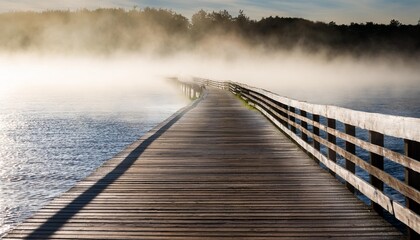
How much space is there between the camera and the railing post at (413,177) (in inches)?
215

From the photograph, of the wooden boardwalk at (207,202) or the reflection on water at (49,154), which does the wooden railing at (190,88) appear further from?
the wooden boardwalk at (207,202)

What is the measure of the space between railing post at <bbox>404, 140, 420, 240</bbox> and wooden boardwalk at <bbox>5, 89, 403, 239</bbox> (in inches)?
12.4

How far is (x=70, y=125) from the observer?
131 feet

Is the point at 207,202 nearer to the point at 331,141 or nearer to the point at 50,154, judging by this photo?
the point at 331,141

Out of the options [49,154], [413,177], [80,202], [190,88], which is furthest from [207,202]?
[190,88]

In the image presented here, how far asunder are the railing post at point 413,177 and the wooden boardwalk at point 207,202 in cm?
32

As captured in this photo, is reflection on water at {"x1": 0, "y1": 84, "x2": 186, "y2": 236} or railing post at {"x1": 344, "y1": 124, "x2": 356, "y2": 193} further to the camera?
reflection on water at {"x1": 0, "y1": 84, "x2": 186, "y2": 236}

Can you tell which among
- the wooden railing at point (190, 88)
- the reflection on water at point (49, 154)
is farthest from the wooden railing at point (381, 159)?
the wooden railing at point (190, 88)

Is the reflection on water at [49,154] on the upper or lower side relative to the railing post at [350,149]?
lower

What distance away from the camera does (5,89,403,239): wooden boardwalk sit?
5973 mm

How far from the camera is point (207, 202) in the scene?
23.9ft

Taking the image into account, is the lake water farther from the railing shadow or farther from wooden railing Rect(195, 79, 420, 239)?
wooden railing Rect(195, 79, 420, 239)

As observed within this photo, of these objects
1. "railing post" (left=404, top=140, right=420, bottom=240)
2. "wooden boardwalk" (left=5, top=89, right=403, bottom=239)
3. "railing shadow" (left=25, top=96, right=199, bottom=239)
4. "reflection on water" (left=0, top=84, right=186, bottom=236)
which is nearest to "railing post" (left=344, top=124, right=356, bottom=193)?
"wooden boardwalk" (left=5, top=89, right=403, bottom=239)

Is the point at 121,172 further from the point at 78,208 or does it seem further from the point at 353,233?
the point at 353,233
